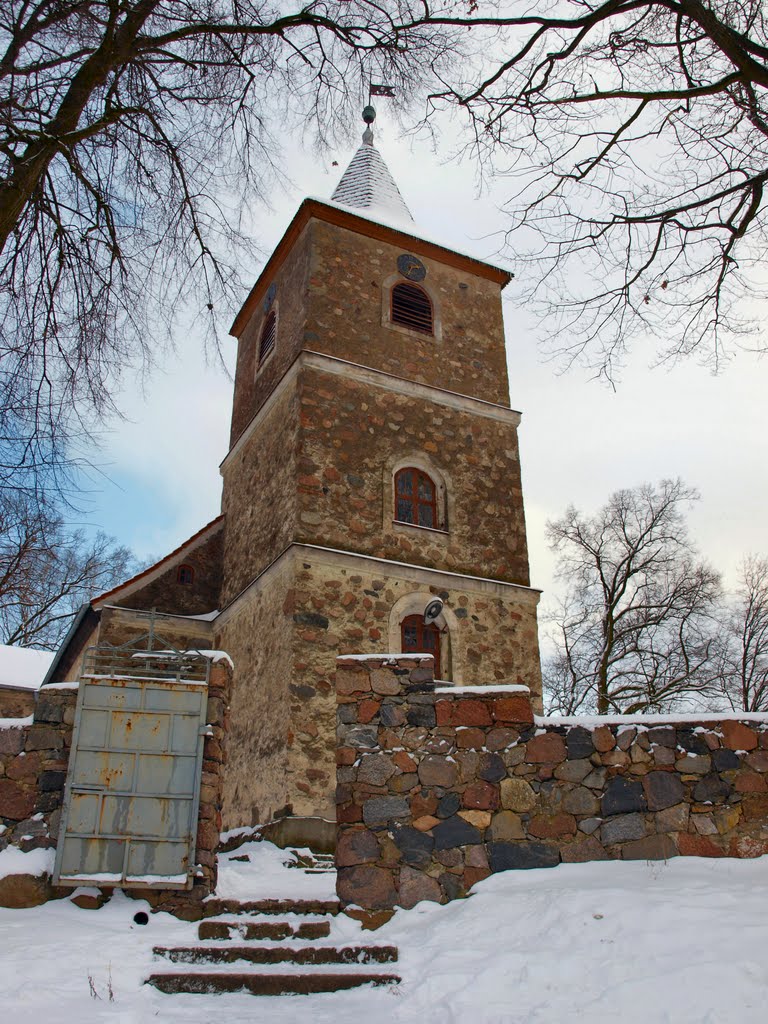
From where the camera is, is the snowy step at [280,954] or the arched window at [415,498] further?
the arched window at [415,498]

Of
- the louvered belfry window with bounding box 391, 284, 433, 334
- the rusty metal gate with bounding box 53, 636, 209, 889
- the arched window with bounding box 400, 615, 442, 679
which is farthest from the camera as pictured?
the louvered belfry window with bounding box 391, 284, 433, 334

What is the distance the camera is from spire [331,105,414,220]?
1764cm

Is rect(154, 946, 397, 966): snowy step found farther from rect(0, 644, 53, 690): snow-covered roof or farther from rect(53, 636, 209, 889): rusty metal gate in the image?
rect(0, 644, 53, 690): snow-covered roof

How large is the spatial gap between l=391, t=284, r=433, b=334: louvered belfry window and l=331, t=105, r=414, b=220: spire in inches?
76.8

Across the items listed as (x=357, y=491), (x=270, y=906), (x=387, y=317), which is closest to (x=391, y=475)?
(x=357, y=491)

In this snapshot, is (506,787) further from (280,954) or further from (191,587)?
(191,587)

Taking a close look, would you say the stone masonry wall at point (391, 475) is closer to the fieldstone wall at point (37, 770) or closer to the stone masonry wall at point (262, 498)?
the stone masonry wall at point (262, 498)

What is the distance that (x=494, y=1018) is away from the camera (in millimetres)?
4719

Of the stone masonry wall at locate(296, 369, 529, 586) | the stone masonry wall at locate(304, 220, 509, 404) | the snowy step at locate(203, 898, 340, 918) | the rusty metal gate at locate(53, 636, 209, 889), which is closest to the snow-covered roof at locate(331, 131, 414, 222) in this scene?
the stone masonry wall at locate(304, 220, 509, 404)

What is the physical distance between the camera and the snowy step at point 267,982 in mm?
5520

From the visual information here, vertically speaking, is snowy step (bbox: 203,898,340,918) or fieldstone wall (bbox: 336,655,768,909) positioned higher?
fieldstone wall (bbox: 336,655,768,909)

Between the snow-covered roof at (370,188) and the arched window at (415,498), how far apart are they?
565 centimetres

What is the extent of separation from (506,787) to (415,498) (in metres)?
7.73

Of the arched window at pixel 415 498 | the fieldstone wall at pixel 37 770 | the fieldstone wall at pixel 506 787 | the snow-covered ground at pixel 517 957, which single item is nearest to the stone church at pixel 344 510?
the arched window at pixel 415 498
